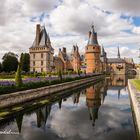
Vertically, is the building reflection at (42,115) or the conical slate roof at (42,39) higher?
the conical slate roof at (42,39)

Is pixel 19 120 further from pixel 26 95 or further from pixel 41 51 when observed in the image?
pixel 41 51

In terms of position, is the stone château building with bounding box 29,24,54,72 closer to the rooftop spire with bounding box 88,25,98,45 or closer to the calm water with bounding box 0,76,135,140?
the rooftop spire with bounding box 88,25,98,45

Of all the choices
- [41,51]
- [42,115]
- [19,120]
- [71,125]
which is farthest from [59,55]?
[71,125]

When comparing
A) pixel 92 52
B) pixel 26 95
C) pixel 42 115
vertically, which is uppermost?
pixel 92 52

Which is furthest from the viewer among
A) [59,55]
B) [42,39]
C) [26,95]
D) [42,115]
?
[59,55]

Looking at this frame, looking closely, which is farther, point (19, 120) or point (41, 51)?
point (41, 51)

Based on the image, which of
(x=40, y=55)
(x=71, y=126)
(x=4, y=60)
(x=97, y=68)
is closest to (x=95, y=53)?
(x=97, y=68)

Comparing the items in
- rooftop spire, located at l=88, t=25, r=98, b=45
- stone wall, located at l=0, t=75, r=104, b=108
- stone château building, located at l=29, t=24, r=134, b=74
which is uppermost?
rooftop spire, located at l=88, t=25, r=98, b=45

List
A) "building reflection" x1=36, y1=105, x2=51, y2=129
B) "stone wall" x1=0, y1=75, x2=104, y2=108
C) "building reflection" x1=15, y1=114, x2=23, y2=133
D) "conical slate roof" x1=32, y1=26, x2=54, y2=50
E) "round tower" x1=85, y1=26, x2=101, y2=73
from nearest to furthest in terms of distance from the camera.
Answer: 1. "building reflection" x1=15, y1=114, x2=23, y2=133
2. "building reflection" x1=36, y1=105, x2=51, y2=129
3. "stone wall" x1=0, y1=75, x2=104, y2=108
4. "conical slate roof" x1=32, y1=26, x2=54, y2=50
5. "round tower" x1=85, y1=26, x2=101, y2=73

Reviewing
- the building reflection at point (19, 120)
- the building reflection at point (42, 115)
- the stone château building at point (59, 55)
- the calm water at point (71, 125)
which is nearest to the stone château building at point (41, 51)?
the stone château building at point (59, 55)

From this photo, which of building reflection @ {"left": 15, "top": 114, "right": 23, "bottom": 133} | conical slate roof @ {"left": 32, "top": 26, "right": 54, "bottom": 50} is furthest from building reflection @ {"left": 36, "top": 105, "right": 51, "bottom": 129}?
conical slate roof @ {"left": 32, "top": 26, "right": 54, "bottom": 50}

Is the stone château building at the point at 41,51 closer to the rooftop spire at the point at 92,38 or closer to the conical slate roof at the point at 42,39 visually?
the conical slate roof at the point at 42,39

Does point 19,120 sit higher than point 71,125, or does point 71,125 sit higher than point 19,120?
point 19,120

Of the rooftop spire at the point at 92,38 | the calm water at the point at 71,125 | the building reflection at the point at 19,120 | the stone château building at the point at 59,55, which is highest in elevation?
the rooftop spire at the point at 92,38
